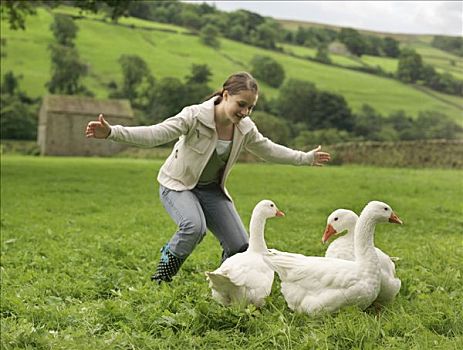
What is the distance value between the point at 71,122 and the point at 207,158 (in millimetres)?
78472

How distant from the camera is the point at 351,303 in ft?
17.9

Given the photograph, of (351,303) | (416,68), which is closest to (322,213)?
(351,303)

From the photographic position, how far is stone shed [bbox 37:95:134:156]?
79.6 meters

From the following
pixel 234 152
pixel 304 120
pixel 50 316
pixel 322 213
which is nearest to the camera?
pixel 50 316

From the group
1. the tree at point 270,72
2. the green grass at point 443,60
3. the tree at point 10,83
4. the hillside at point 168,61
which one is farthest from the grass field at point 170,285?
the tree at point 10,83

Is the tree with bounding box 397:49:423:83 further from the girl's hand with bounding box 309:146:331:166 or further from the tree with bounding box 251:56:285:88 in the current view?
the girl's hand with bounding box 309:146:331:166

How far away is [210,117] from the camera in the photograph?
21.9 feet

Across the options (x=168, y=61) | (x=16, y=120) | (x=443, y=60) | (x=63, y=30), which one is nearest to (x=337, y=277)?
(x=443, y=60)

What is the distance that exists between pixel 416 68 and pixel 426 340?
88.2m

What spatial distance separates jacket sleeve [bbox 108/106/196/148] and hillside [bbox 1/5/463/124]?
72.4 meters

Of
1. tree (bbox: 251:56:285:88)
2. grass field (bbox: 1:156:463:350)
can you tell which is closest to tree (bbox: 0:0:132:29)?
grass field (bbox: 1:156:463:350)

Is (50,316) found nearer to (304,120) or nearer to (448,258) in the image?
(448,258)

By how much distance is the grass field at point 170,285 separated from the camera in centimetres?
498

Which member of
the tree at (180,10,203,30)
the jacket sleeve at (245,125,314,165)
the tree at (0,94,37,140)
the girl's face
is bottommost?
the tree at (0,94,37,140)
